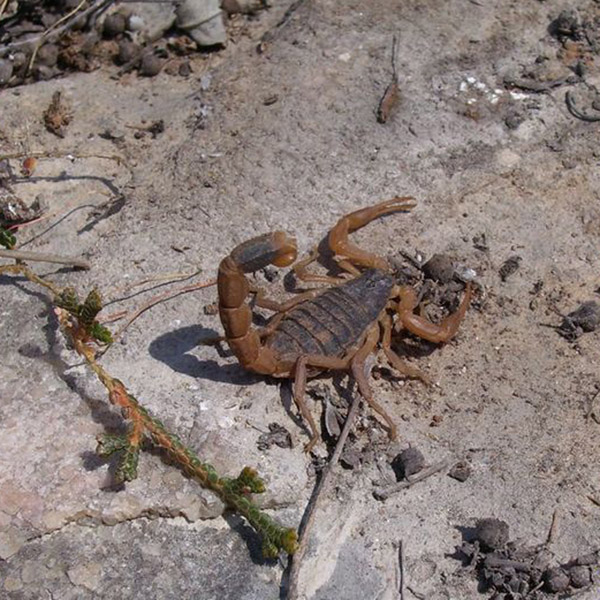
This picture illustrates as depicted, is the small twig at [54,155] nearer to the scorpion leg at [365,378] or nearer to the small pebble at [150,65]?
the small pebble at [150,65]

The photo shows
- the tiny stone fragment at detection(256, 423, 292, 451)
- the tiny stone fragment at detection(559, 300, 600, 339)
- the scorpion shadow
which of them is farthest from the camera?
the tiny stone fragment at detection(559, 300, 600, 339)

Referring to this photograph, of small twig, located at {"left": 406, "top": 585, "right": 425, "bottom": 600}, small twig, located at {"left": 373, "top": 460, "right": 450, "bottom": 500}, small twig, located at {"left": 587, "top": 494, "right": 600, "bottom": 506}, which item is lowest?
small twig, located at {"left": 587, "top": 494, "right": 600, "bottom": 506}

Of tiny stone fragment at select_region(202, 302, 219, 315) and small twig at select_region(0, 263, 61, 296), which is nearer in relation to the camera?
small twig at select_region(0, 263, 61, 296)

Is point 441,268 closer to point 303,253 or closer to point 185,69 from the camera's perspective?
point 303,253

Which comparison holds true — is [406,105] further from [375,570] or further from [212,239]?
[375,570]

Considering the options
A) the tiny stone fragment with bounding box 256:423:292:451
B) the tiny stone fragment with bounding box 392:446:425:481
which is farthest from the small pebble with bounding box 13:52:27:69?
the tiny stone fragment with bounding box 392:446:425:481

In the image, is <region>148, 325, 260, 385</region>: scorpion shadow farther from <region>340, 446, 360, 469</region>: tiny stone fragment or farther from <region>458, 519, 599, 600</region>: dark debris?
<region>458, 519, 599, 600</region>: dark debris

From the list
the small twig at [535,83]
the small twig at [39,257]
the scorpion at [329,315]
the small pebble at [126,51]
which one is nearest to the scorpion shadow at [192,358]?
the scorpion at [329,315]

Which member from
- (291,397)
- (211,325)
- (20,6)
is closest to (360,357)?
(291,397)
